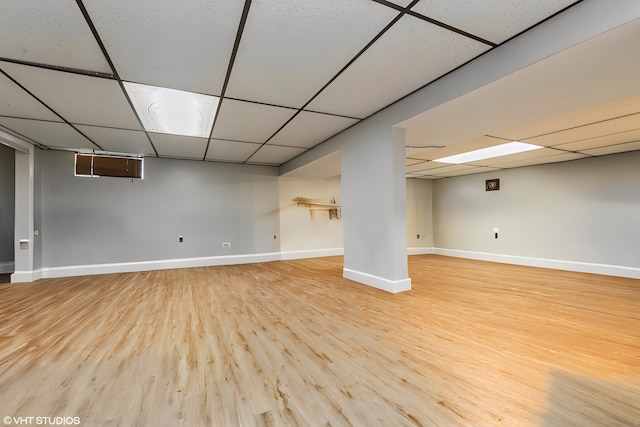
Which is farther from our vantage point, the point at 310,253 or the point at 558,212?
the point at 310,253

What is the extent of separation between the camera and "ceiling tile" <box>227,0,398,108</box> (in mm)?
1653

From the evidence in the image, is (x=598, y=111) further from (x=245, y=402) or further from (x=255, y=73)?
(x=245, y=402)

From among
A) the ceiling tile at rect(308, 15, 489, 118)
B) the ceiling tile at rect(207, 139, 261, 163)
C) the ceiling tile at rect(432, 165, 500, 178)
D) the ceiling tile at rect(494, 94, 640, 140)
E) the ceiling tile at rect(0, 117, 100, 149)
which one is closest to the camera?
the ceiling tile at rect(308, 15, 489, 118)

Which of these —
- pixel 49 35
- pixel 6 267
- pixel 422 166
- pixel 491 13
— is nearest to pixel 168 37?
pixel 49 35

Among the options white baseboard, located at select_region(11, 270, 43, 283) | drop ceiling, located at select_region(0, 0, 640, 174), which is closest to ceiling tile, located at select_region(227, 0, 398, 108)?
drop ceiling, located at select_region(0, 0, 640, 174)

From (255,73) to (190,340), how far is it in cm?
229

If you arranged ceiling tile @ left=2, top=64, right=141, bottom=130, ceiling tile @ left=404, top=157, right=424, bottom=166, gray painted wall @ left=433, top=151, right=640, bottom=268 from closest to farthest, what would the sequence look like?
ceiling tile @ left=2, top=64, right=141, bottom=130
gray painted wall @ left=433, top=151, right=640, bottom=268
ceiling tile @ left=404, top=157, right=424, bottom=166

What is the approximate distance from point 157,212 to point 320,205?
3662 millimetres

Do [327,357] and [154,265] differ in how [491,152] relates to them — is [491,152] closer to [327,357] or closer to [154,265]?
[327,357]

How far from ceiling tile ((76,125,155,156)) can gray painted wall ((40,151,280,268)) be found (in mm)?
655

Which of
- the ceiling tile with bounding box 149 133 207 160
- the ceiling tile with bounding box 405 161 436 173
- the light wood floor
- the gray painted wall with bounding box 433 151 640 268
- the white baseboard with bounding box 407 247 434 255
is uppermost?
the ceiling tile with bounding box 149 133 207 160

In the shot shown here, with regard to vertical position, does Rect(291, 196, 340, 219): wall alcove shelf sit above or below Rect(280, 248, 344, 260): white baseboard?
above

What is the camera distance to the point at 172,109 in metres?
3.13

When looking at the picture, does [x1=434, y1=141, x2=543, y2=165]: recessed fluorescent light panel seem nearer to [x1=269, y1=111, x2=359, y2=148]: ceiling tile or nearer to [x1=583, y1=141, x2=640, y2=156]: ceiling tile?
[x1=583, y1=141, x2=640, y2=156]: ceiling tile
